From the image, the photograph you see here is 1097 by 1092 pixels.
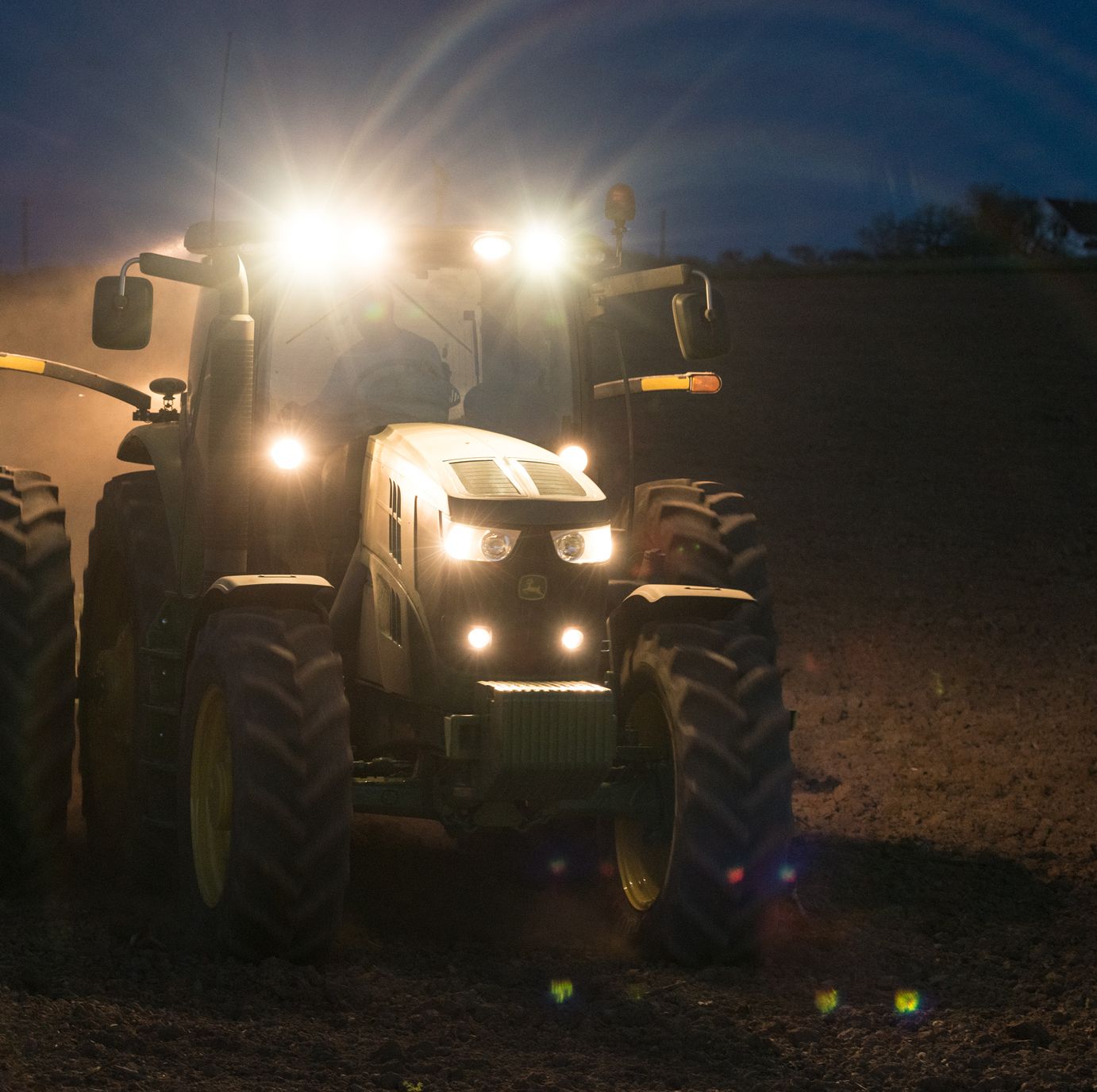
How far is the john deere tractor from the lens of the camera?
5.56 metres

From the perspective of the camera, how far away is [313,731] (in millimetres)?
5465

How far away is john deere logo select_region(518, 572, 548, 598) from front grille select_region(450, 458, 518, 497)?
29 cm

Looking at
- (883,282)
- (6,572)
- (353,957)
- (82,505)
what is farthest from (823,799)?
(883,282)

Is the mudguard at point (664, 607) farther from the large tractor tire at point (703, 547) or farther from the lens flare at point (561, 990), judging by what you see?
the lens flare at point (561, 990)

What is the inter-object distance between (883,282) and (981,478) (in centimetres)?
1758

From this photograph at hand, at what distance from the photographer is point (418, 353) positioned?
22.5 feet

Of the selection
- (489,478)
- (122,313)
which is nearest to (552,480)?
(489,478)

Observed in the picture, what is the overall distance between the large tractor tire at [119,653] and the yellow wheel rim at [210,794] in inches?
33.2

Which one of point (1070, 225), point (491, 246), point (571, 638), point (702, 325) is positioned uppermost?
point (1070, 225)

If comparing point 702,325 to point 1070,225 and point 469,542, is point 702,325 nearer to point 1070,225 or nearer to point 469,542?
point 469,542

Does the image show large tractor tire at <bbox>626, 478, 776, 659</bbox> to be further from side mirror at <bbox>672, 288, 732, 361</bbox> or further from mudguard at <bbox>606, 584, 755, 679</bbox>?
side mirror at <bbox>672, 288, 732, 361</bbox>

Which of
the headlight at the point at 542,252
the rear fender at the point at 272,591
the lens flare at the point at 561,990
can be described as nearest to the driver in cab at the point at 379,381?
the headlight at the point at 542,252

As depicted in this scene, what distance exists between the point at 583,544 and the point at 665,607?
0.42 metres

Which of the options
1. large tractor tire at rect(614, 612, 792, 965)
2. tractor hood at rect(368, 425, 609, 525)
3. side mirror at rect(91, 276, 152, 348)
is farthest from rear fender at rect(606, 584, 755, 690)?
side mirror at rect(91, 276, 152, 348)
